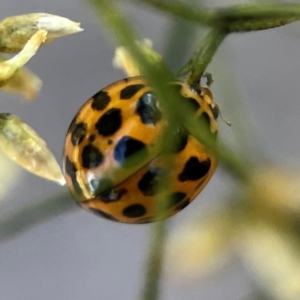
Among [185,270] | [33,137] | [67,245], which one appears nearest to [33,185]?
[67,245]

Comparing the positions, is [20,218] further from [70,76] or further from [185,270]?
[70,76]

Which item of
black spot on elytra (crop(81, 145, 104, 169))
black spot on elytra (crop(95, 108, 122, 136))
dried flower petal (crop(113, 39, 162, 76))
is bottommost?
black spot on elytra (crop(81, 145, 104, 169))

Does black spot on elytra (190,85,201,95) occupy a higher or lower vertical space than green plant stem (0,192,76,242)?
higher

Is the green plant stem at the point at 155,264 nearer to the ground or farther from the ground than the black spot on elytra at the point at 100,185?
farther from the ground
